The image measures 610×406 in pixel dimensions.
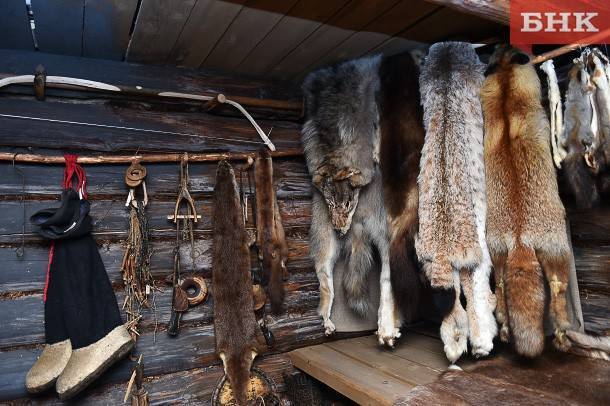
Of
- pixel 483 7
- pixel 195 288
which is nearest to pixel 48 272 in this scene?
pixel 195 288

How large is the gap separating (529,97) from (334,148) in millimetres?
998

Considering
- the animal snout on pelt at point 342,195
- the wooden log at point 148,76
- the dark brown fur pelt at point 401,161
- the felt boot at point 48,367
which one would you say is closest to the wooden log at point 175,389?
the felt boot at point 48,367

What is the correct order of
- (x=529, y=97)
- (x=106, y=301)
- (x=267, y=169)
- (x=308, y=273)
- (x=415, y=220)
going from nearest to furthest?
(x=529, y=97), (x=415, y=220), (x=106, y=301), (x=267, y=169), (x=308, y=273)

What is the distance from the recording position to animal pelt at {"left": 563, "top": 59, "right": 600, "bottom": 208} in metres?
1.58

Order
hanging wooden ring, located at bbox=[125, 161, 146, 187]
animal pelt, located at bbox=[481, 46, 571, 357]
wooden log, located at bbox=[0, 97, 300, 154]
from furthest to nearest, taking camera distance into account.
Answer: hanging wooden ring, located at bbox=[125, 161, 146, 187] < wooden log, located at bbox=[0, 97, 300, 154] < animal pelt, located at bbox=[481, 46, 571, 357]

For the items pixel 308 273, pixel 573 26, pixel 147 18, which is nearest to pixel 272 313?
pixel 308 273

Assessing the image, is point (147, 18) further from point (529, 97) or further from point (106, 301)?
point (529, 97)

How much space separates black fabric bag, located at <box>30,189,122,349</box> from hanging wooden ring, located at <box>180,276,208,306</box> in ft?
1.25

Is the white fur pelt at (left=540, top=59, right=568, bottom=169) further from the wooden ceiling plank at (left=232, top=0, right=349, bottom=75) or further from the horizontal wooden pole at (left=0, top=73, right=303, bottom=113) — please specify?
the horizontal wooden pole at (left=0, top=73, right=303, bottom=113)

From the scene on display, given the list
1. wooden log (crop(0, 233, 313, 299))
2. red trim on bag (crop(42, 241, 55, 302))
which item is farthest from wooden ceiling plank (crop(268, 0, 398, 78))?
red trim on bag (crop(42, 241, 55, 302))

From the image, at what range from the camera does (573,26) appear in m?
1.71

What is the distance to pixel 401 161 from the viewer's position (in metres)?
2.05

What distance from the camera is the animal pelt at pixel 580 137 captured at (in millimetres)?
1578

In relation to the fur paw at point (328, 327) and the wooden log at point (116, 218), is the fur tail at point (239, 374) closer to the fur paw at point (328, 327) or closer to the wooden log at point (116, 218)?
the fur paw at point (328, 327)
